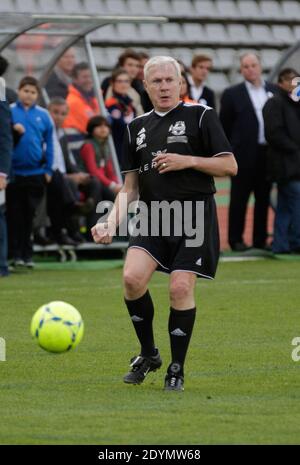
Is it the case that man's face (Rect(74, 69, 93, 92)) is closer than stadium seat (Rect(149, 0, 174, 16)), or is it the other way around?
man's face (Rect(74, 69, 93, 92))

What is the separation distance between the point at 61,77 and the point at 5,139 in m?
3.17

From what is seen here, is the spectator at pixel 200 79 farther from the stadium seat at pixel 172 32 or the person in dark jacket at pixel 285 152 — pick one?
the stadium seat at pixel 172 32

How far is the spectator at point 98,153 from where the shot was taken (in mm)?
16906

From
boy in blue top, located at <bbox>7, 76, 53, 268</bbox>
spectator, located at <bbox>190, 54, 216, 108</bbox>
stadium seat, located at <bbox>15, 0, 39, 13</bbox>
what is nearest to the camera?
boy in blue top, located at <bbox>7, 76, 53, 268</bbox>

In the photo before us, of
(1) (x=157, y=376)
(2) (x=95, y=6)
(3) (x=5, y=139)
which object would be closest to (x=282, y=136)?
(3) (x=5, y=139)

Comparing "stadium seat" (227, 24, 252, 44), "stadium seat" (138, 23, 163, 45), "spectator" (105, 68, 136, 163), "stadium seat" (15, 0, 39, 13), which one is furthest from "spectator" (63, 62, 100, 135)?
"stadium seat" (227, 24, 252, 44)

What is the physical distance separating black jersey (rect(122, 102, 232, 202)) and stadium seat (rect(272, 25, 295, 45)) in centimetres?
2238

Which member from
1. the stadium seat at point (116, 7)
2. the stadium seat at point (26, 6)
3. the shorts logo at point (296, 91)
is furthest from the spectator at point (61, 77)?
the stadium seat at point (116, 7)

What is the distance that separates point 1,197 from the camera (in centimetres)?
1473

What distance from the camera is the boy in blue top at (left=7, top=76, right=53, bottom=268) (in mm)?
15664

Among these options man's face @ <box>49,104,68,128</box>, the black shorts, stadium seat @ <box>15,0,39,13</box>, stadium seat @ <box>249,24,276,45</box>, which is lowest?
the black shorts

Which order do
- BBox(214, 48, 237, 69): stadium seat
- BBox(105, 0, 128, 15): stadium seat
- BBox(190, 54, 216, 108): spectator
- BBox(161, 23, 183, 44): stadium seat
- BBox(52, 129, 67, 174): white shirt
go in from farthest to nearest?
BBox(214, 48, 237, 69): stadium seat, BBox(161, 23, 183, 44): stadium seat, BBox(105, 0, 128, 15): stadium seat, BBox(190, 54, 216, 108): spectator, BBox(52, 129, 67, 174): white shirt

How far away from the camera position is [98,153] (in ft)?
56.0

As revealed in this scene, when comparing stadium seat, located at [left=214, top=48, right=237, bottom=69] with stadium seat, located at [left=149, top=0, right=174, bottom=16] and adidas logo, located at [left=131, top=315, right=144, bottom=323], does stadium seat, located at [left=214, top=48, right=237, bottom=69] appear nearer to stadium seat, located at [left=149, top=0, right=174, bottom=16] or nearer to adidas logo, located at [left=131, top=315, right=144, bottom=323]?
stadium seat, located at [left=149, top=0, right=174, bottom=16]
